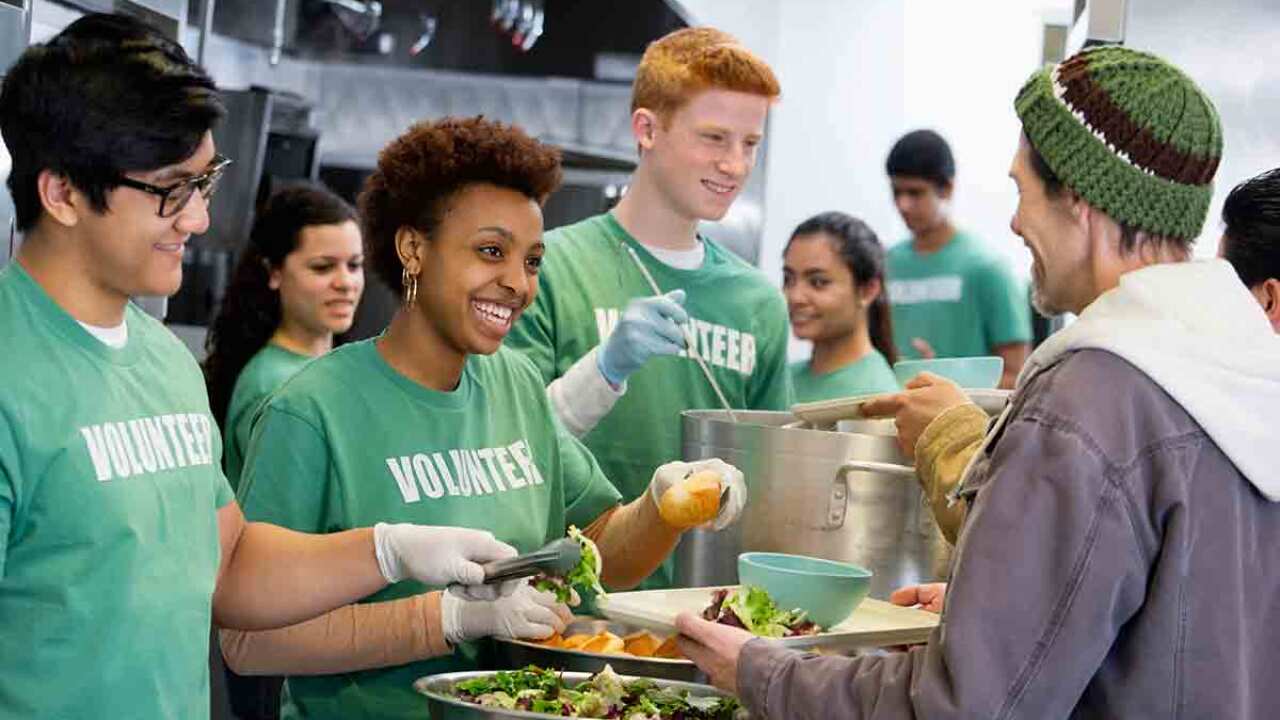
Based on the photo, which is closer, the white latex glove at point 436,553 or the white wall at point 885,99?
the white latex glove at point 436,553

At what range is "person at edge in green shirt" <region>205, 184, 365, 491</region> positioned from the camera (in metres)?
4.38

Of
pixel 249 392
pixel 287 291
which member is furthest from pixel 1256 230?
pixel 287 291

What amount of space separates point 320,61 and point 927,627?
191 inches

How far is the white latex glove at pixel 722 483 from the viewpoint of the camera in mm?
2299

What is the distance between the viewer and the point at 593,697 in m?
1.88

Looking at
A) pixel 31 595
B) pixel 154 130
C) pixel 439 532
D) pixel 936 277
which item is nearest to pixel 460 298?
pixel 439 532

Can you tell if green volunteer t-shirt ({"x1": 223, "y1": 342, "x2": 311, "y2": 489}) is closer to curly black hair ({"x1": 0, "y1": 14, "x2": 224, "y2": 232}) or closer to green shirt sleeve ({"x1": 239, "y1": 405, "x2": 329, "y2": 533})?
green shirt sleeve ({"x1": 239, "y1": 405, "x2": 329, "y2": 533})

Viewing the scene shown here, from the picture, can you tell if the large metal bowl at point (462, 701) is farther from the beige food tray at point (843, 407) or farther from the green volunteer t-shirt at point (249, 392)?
the green volunteer t-shirt at point (249, 392)

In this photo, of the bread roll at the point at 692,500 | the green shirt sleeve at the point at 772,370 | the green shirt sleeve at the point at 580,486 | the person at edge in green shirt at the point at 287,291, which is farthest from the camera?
the person at edge in green shirt at the point at 287,291

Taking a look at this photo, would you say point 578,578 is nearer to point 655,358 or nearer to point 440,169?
point 440,169

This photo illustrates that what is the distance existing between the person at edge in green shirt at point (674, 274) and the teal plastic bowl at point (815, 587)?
85 cm

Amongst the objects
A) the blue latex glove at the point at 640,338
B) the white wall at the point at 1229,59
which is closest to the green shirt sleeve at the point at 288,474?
the blue latex glove at the point at 640,338

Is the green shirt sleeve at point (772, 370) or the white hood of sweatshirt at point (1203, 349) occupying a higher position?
the white hood of sweatshirt at point (1203, 349)

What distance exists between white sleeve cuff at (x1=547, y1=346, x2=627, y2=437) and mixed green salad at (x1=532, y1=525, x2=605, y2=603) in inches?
26.5
